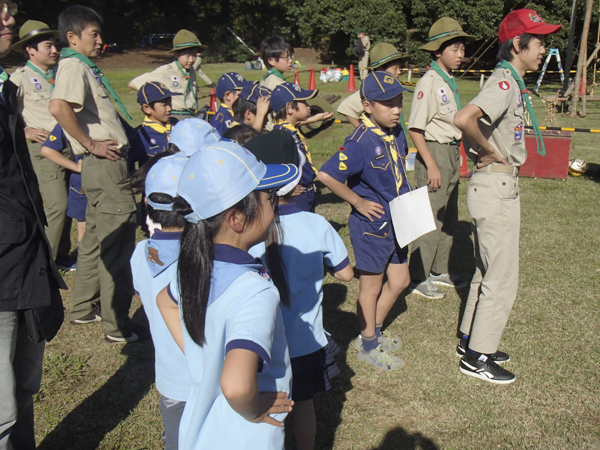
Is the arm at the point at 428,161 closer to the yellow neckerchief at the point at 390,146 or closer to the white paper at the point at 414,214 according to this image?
the yellow neckerchief at the point at 390,146

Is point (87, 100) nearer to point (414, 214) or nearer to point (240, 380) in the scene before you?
point (414, 214)

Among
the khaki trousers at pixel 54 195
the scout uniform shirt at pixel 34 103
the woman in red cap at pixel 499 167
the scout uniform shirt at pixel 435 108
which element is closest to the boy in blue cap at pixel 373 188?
the woman in red cap at pixel 499 167

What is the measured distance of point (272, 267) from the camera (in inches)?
88.6

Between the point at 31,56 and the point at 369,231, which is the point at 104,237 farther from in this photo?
the point at 31,56

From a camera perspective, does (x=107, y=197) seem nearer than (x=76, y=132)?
No

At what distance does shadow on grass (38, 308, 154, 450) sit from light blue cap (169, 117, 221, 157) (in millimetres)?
1701

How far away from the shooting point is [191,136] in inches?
131

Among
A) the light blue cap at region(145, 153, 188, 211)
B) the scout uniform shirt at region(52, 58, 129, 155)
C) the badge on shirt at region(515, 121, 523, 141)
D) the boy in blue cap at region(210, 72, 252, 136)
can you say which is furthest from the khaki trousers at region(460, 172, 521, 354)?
the boy in blue cap at region(210, 72, 252, 136)

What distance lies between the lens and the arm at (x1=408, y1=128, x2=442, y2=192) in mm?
4496

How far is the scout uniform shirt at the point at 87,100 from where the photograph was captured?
3.61 metres

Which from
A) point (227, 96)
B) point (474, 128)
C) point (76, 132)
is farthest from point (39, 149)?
point (474, 128)

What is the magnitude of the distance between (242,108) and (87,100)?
1.71 metres

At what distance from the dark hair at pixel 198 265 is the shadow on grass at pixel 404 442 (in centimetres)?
185

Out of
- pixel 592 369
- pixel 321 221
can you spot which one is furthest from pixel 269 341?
pixel 592 369
